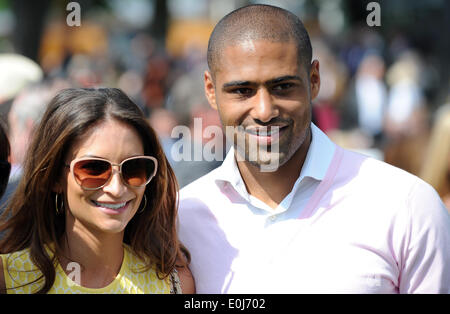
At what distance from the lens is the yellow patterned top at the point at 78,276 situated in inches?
111

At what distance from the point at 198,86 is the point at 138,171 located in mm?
3339

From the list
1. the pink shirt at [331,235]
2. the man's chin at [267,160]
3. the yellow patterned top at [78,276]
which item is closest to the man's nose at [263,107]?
the man's chin at [267,160]

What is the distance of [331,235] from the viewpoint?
9.61 ft

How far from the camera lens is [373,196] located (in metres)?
2.94

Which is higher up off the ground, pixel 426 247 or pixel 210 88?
pixel 210 88

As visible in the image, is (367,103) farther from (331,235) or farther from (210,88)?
(331,235)

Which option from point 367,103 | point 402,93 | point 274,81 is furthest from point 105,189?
point 402,93

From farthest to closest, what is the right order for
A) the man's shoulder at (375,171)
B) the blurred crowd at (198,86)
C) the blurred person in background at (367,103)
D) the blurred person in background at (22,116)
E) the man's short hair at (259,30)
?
the blurred person in background at (367,103)
the blurred crowd at (198,86)
the blurred person in background at (22,116)
the man's short hair at (259,30)
the man's shoulder at (375,171)

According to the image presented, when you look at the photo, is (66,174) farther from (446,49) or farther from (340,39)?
(340,39)

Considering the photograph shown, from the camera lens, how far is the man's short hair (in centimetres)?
308

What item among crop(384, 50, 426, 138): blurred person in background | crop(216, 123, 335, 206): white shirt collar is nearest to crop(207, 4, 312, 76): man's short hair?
crop(216, 123, 335, 206): white shirt collar

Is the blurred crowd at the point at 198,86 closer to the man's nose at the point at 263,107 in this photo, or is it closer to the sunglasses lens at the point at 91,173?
the sunglasses lens at the point at 91,173

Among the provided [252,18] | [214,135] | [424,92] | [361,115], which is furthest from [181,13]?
[252,18]
